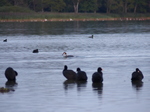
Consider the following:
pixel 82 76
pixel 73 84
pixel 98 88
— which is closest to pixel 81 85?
pixel 73 84

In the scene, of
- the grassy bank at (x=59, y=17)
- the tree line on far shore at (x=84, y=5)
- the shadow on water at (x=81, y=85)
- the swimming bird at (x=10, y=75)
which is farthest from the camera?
the tree line on far shore at (x=84, y=5)

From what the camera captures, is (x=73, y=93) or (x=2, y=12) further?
(x=2, y=12)

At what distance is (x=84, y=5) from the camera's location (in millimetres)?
123375

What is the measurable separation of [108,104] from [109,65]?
9.66 metres

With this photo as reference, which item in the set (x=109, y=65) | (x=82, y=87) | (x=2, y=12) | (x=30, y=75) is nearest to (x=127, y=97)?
(x=82, y=87)

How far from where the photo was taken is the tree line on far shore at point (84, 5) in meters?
121

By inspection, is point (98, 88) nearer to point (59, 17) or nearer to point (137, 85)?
point (137, 85)

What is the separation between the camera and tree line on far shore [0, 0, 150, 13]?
121 m

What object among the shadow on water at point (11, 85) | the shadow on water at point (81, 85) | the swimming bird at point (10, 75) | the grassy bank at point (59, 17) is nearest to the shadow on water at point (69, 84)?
the shadow on water at point (81, 85)

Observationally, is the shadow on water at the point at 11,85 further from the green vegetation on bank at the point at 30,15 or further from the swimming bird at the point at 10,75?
the green vegetation on bank at the point at 30,15

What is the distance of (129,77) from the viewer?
63.9 feet

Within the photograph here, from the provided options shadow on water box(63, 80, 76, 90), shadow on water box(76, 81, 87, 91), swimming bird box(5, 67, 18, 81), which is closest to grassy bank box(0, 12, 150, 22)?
swimming bird box(5, 67, 18, 81)

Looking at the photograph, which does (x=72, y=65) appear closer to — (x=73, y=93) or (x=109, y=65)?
(x=109, y=65)

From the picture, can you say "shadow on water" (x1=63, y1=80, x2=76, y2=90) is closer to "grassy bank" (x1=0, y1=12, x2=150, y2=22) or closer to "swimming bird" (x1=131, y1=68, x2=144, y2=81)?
"swimming bird" (x1=131, y1=68, x2=144, y2=81)
